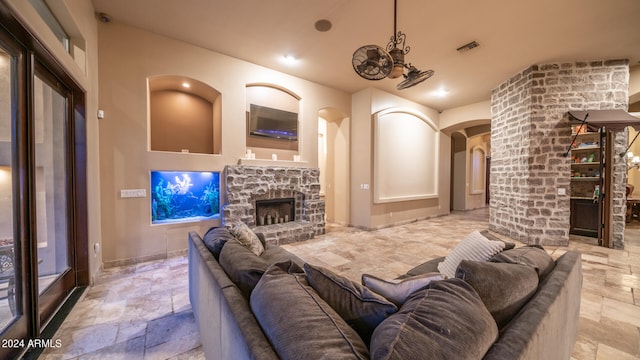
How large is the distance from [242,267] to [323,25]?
3301 mm

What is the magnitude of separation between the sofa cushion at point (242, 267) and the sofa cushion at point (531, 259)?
140 cm

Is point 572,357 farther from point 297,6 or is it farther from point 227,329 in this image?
point 297,6

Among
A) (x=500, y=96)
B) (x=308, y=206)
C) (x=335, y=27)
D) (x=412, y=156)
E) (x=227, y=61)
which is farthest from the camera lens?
(x=412, y=156)

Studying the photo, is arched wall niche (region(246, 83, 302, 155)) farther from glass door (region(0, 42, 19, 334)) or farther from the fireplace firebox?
glass door (region(0, 42, 19, 334))

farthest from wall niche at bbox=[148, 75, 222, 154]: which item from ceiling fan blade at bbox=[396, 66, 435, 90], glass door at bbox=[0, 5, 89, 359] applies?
ceiling fan blade at bbox=[396, 66, 435, 90]

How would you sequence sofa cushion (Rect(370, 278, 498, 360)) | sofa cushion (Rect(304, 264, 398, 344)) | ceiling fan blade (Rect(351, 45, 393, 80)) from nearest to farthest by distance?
1. sofa cushion (Rect(370, 278, 498, 360))
2. sofa cushion (Rect(304, 264, 398, 344))
3. ceiling fan blade (Rect(351, 45, 393, 80))

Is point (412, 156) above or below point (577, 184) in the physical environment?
above

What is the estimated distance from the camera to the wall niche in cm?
414

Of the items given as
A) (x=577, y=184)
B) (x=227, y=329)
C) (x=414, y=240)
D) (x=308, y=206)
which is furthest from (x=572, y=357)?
(x=577, y=184)

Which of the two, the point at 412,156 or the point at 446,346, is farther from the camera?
the point at 412,156

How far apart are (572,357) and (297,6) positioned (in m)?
4.19

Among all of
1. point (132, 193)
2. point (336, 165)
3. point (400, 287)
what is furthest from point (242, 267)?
point (336, 165)

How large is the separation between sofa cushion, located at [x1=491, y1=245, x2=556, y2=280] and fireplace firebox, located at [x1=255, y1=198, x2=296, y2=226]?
3.85 m

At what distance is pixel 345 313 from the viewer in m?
0.98
